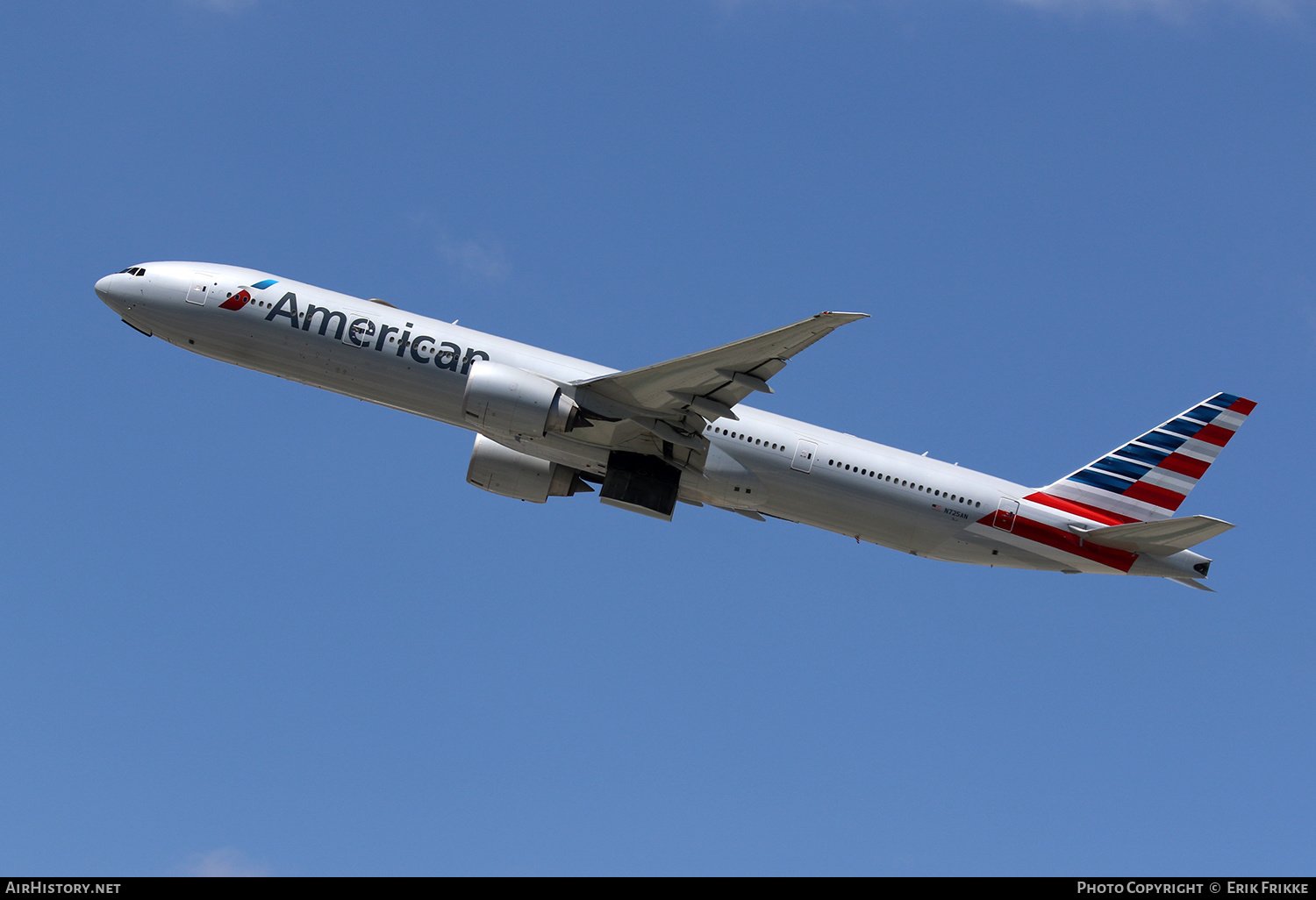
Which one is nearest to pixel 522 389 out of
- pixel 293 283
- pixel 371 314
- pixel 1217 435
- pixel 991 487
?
pixel 371 314

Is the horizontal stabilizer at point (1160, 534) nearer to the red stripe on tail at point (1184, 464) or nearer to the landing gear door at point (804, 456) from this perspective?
the red stripe on tail at point (1184, 464)

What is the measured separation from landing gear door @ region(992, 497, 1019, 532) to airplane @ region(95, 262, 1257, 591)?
0.04 m

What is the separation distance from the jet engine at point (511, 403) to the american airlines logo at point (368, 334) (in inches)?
47.5

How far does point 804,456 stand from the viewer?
103 feet

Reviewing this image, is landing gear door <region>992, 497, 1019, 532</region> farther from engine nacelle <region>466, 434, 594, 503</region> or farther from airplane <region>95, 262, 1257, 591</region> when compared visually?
engine nacelle <region>466, 434, 594, 503</region>

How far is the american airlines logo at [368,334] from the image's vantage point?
30.5 meters

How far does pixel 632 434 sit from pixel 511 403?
11.3 ft

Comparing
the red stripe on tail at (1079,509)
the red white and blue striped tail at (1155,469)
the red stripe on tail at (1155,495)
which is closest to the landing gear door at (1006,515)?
the red stripe on tail at (1079,509)

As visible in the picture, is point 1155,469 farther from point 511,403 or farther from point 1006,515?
point 511,403

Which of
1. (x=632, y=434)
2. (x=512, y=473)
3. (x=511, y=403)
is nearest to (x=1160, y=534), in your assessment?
(x=632, y=434)

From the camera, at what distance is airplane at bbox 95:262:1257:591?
97.4 feet
